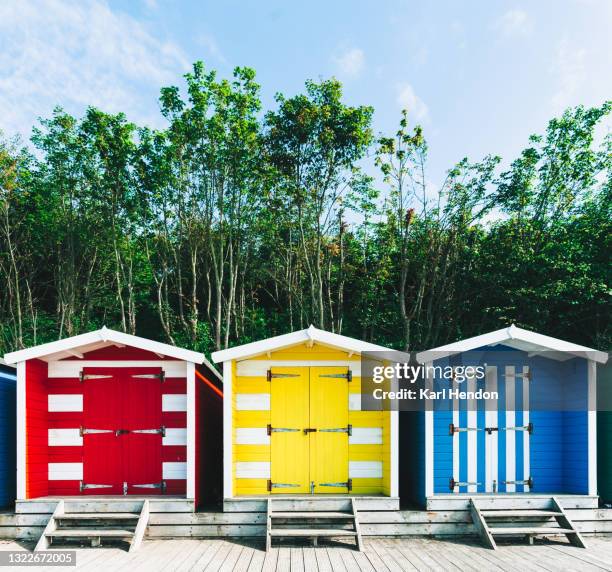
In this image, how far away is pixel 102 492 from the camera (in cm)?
730

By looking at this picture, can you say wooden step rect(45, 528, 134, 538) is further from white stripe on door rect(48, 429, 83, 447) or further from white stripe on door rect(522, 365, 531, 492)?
white stripe on door rect(522, 365, 531, 492)

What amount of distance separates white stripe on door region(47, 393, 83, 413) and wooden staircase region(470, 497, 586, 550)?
18.6 ft

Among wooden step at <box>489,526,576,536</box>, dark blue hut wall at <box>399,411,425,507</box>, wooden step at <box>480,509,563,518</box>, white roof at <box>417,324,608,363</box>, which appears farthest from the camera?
dark blue hut wall at <box>399,411,425,507</box>

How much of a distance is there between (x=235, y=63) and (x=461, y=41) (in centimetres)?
624

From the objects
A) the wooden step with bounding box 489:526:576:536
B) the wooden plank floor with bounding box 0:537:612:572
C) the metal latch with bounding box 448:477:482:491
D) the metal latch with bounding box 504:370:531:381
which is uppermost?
the metal latch with bounding box 504:370:531:381

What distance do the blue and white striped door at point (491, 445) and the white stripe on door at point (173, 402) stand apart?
3.93 metres

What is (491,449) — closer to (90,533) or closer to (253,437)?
(253,437)

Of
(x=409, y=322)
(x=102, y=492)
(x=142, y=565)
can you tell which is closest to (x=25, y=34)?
(x=102, y=492)

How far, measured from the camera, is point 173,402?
24.4ft

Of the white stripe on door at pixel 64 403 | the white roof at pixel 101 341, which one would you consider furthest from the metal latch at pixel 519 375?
the white stripe on door at pixel 64 403

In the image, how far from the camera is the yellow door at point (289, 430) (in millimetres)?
7359

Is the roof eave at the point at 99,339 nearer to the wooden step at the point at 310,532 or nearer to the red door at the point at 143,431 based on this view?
the red door at the point at 143,431

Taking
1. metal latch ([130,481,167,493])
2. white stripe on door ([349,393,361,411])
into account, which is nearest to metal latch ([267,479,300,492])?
white stripe on door ([349,393,361,411])

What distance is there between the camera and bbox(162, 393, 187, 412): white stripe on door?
7422 mm
